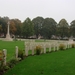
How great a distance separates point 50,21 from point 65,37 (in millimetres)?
9840

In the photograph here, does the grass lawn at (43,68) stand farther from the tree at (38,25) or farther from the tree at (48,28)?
the tree at (38,25)

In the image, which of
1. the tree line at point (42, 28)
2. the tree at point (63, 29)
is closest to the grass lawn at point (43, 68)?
the tree line at point (42, 28)

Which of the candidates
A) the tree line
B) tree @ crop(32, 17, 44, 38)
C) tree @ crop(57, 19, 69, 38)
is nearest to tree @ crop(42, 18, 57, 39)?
the tree line

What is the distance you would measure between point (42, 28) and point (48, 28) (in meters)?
3.73

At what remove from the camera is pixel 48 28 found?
76250mm

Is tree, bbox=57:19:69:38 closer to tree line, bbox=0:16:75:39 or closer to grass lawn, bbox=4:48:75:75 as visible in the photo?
tree line, bbox=0:16:75:39

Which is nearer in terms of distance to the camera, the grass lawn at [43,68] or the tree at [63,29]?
the grass lawn at [43,68]

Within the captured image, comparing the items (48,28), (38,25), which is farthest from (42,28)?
(38,25)

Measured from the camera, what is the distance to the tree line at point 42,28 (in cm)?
7206

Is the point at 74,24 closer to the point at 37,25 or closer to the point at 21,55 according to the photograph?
the point at 37,25

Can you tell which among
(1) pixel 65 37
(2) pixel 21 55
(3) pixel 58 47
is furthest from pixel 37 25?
(2) pixel 21 55

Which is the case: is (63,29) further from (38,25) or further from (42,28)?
(38,25)

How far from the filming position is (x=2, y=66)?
8117 millimetres

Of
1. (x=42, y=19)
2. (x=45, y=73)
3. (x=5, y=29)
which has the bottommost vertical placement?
(x=45, y=73)
